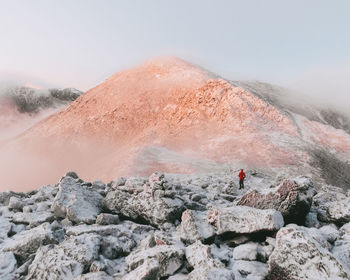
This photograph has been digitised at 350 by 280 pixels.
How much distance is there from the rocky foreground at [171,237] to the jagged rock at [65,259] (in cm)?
2

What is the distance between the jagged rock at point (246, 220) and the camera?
5.11 meters

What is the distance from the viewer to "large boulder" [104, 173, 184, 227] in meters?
6.46

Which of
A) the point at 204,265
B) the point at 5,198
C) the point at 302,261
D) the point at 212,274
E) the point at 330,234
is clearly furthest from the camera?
the point at 5,198

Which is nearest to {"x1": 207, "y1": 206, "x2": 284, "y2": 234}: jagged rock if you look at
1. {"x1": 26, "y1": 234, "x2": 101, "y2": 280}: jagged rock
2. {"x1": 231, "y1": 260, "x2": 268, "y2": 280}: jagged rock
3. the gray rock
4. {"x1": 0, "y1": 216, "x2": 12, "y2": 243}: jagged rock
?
{"x1": 231, "y1": 260, "x2": 268, "y2": 280}: jagged rock

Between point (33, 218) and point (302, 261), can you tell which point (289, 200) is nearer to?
point (302, 261)

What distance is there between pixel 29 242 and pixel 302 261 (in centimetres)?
476

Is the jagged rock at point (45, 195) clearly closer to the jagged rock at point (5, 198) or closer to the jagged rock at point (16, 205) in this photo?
the jagged rock at point (16, 205)

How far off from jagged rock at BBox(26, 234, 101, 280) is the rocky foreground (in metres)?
0.02

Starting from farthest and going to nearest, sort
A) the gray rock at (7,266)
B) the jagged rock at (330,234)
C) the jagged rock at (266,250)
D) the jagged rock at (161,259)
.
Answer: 1. the jagged rock at (330,234)
2. the gray rock at (7,266)
3. the jagged rock at (266,250)
4. the jagged rock at (161,259)

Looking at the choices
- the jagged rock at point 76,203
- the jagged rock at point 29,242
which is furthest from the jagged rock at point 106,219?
the jagged rock at point 29,242

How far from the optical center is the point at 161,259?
4453mm

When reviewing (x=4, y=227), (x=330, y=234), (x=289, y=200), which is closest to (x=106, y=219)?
(x=4, y=227)

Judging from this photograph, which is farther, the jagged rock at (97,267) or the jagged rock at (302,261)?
the jagged rock at (97,267)

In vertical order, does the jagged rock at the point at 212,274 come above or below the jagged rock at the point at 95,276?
above
